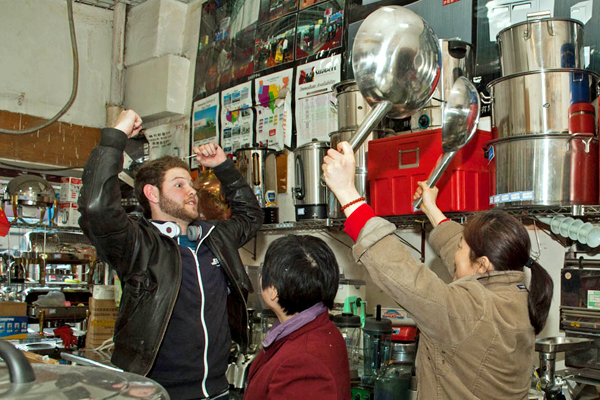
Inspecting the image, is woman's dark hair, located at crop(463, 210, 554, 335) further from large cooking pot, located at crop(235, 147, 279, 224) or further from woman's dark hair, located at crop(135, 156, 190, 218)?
large cooking pot, located at crop(235, 147, 279, 224)

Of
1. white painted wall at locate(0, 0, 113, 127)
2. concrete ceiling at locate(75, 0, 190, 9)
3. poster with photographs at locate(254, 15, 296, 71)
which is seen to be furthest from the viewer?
concrete ceiling at locate(75, 0, 190, 9)

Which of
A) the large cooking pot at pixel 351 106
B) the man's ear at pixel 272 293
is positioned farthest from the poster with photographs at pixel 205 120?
the man's ear at pixel 272 293

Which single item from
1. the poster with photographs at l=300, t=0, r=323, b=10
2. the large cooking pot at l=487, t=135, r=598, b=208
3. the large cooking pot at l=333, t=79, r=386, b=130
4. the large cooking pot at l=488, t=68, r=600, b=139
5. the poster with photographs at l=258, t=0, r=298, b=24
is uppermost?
the poster with photographs at l=258, t=0, r=298, b=24

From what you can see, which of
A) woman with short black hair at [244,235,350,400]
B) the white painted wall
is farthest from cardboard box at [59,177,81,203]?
woman with short black hair at [244,235,350,400]

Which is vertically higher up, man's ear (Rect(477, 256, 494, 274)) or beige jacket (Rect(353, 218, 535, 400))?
man's ear (Rect(477, 256, 494, 274))

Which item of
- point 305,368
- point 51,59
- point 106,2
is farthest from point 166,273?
point 106,2

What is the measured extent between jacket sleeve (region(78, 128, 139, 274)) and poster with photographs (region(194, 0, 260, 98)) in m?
2.23

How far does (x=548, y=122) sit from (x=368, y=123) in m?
1.04

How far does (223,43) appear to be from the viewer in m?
4.23

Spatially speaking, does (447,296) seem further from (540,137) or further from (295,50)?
(295,50)

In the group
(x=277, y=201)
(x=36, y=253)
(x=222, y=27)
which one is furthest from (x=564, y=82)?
(x=36, y=253)

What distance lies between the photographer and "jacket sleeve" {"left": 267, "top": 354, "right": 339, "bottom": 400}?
4.30 feet

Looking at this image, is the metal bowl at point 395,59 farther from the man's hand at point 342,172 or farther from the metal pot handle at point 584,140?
the metal pot handle at point 584,140

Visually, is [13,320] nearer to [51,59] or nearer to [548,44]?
[51,59]
